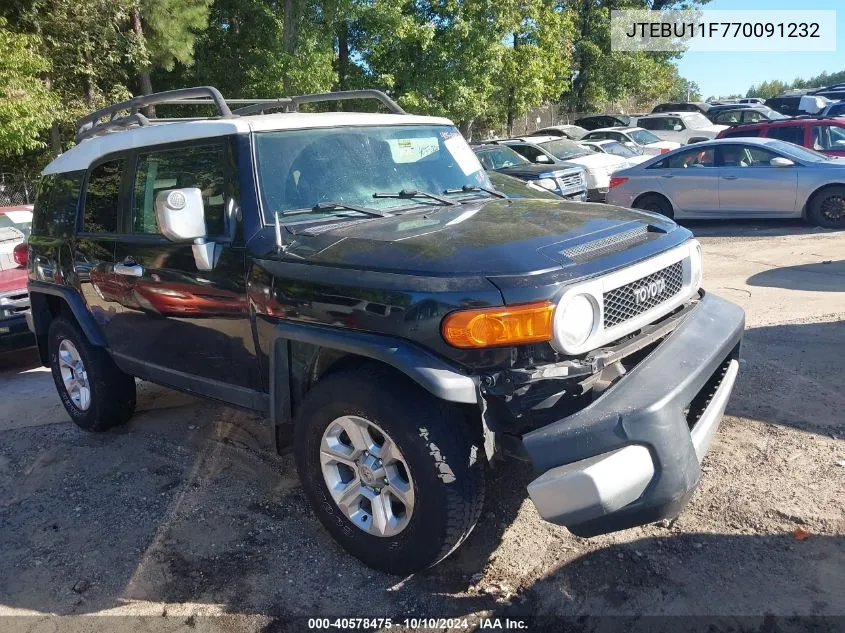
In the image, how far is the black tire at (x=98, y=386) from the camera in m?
4.98

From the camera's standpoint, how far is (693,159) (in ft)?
39.3

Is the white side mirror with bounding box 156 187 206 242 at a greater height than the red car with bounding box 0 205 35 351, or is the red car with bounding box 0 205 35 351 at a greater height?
the white side mirror with bounding box 156 187 206 242

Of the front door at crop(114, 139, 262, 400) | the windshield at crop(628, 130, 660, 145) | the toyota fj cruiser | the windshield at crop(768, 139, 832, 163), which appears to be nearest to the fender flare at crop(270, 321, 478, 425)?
the toyota fj cruiser

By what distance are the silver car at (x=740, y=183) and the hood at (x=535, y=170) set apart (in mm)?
1161

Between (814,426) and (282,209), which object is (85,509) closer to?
(282,209)

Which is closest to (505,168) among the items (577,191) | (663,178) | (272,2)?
(577,191)

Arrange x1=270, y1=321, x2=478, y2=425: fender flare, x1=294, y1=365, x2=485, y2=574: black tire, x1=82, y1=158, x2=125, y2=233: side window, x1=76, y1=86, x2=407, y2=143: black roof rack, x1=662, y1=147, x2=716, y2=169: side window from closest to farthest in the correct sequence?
x1=270, y1=321, x2=478, y2=425: fender flare < x1=294, y1=365, x2=485, y2=574: black tire < x1=76, y1=86, x2=407, y2=143: black roof rack < x1=82, y1=158, x2=125, y2=233: side window < x1=662, y1=147, x2=716, y2=169: side window

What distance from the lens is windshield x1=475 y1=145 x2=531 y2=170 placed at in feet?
47.9

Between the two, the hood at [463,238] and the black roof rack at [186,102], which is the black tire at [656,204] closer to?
the black roof rack at [186,102]

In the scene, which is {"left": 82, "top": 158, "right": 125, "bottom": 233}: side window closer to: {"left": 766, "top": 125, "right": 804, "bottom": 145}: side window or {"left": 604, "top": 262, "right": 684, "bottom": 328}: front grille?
{"left": 604, "top": 262, "right": 684, "bottom": 328}: front grille

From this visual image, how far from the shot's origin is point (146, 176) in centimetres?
431

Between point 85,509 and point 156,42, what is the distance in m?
17.6

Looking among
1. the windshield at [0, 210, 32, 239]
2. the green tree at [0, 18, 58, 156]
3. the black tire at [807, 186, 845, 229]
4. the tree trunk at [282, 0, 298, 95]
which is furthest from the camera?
Answer: the tree trunk at [282, 0, 298, 95]

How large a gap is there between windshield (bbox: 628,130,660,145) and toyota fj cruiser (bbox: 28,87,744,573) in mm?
17519
